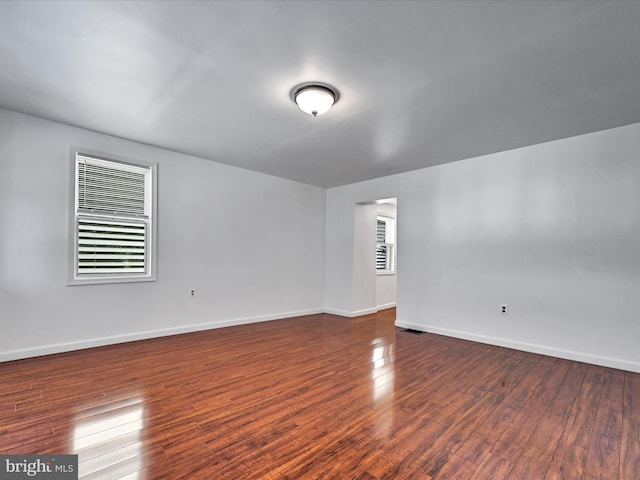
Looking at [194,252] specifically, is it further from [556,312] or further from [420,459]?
[556,312]

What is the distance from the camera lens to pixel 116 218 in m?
4.05

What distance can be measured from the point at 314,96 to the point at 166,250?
308 cm

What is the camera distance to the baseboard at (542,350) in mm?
3330

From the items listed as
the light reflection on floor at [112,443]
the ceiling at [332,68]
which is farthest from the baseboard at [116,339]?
the ceiling at [332,68]

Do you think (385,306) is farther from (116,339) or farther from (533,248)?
(116,339)

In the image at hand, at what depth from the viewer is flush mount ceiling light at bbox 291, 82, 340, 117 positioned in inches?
105

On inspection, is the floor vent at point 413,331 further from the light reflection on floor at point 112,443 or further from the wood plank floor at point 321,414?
the light reflection on floor at point 112,443

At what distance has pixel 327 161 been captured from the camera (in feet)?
15.8

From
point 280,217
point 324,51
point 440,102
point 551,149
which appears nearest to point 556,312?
point 551,149

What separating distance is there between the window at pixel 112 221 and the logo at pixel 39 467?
245 cm

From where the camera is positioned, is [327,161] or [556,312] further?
[327,161]

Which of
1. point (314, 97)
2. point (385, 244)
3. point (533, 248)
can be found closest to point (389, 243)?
point (385, 244)

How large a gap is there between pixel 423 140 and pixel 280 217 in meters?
2.93

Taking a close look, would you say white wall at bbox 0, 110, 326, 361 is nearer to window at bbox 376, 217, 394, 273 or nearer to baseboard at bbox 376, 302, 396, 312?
baseboard at bbox 376, 302, 396, 312
